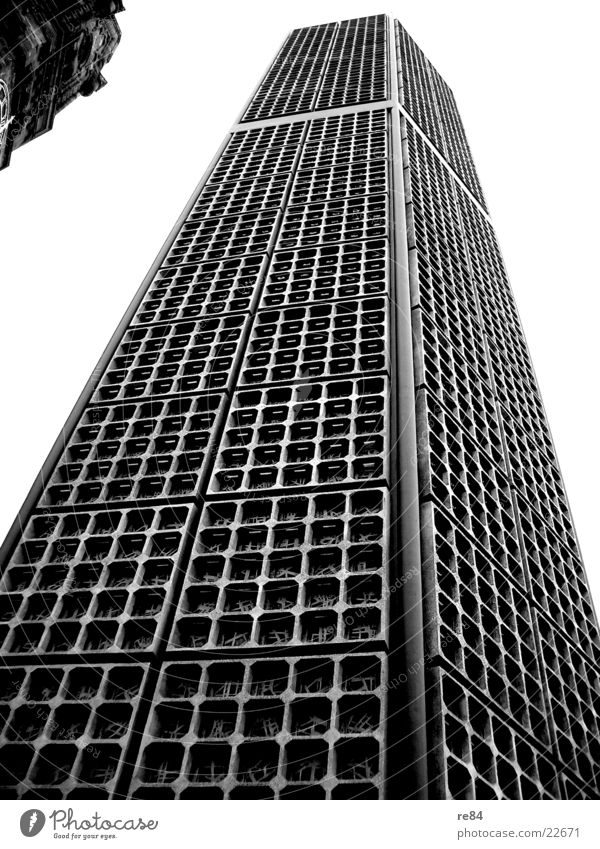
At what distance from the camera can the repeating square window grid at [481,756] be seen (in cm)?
1044

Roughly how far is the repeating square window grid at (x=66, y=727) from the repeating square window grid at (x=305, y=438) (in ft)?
12.9

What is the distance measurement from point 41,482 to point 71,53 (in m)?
9.76

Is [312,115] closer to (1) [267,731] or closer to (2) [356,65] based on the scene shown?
(2) [356,65]

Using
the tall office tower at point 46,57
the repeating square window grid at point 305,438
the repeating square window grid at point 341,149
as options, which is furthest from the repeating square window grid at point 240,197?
the repeating square window grid at point 305,438

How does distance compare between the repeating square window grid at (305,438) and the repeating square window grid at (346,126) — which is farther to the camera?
the repeating square window grid at (346,126)

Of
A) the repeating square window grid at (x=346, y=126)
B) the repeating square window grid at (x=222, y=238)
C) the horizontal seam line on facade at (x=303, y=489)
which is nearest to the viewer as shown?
the horizontal seam line on facade at (x=303, y=489)

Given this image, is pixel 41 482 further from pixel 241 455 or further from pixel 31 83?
pixel 31 83

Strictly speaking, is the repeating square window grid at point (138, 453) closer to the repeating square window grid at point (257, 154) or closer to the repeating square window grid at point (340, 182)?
the repeating square window grid at point (340, 182)

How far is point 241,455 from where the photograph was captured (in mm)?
15594

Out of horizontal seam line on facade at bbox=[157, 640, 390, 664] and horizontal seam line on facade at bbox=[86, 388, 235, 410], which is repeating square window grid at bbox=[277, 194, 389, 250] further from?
horizontal seam line on facade at bbox=[157, 640, 390, 664]

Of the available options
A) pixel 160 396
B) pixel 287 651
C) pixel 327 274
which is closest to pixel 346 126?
pixel 327 274

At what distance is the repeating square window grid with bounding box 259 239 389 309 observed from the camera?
19859 mm

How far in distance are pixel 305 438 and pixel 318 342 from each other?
11.0 ft
